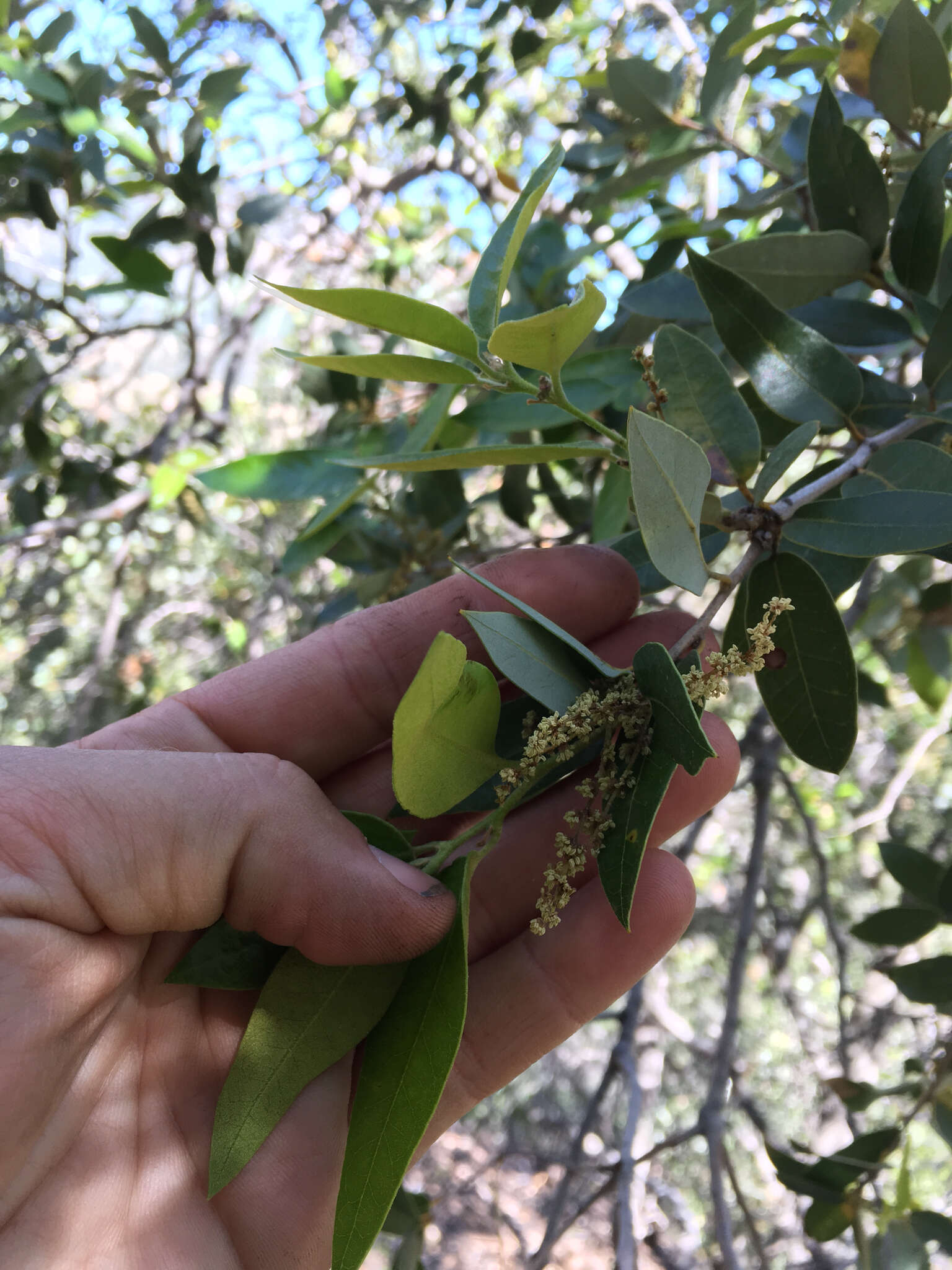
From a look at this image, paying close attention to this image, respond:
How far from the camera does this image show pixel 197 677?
3.11m

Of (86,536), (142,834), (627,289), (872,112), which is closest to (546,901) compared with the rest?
(142,834)

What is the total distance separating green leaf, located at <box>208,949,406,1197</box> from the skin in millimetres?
26

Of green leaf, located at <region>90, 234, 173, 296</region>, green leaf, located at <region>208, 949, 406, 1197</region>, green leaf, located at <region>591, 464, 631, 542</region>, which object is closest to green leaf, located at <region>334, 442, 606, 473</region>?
green leaf, located at <region>591, 464, 631, 542</region>

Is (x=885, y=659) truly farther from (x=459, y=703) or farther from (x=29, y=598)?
(x=29, y=598)

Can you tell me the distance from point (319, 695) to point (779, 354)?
→ 53 cm

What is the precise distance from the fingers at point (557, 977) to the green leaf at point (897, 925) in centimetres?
29

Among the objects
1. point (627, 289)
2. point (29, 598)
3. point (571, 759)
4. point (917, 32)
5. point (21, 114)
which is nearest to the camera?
point (571, 759)

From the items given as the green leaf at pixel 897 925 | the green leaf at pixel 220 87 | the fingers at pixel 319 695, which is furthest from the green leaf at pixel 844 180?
the green leaf at pixel 220 87

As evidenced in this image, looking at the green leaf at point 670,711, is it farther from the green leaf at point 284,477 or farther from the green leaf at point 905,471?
the green leaf at point 284,477

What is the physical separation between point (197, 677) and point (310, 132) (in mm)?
1751

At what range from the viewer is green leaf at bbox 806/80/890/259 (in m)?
0.75

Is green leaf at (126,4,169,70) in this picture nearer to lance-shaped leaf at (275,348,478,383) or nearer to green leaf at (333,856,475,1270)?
lance-shaped leaf at (275,348,478,383)

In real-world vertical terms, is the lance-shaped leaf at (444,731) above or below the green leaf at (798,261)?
below

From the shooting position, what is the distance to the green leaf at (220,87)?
5.13 feet
